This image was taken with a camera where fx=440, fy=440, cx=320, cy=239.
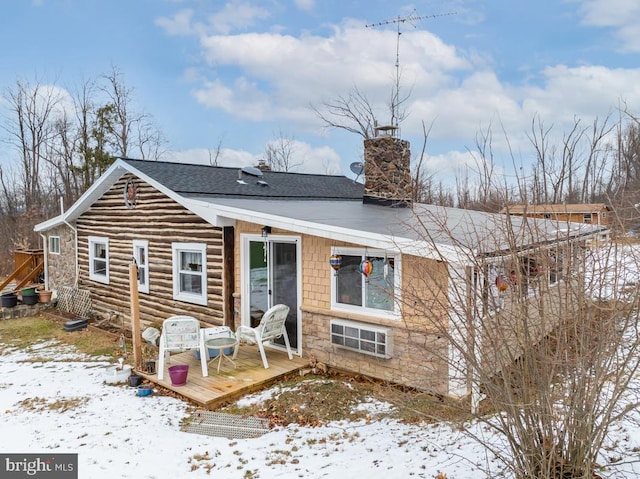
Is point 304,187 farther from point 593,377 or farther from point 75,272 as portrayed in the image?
point 593,377

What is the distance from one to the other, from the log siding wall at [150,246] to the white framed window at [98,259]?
14cm

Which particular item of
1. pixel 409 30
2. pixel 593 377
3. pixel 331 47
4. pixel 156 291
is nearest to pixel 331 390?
pixel 593 377

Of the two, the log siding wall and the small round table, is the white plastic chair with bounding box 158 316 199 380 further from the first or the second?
the log siding wall

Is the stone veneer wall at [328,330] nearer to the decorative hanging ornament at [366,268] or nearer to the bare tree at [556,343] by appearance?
the decorative hanging ornament at [366,268]

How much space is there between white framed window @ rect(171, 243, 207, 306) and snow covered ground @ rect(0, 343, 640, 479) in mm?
2723

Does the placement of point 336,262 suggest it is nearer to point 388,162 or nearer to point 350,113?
point 388,162

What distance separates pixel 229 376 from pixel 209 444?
1.78 meters

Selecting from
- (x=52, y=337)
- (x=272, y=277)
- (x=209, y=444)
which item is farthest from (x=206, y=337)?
(x=52, y=337)

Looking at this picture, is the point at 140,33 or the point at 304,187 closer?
the point at 304,187

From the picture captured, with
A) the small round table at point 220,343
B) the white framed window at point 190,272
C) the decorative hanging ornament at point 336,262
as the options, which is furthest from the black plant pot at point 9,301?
the decorative hanging ornament at point 336,262

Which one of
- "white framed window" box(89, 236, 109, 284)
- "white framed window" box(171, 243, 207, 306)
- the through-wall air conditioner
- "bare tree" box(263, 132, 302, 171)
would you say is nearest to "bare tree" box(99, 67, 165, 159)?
"bare tree" box(263, 132, 302, 171)

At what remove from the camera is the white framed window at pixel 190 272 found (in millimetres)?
8469

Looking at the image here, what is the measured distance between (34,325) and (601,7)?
1396cm

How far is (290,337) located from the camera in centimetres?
744
